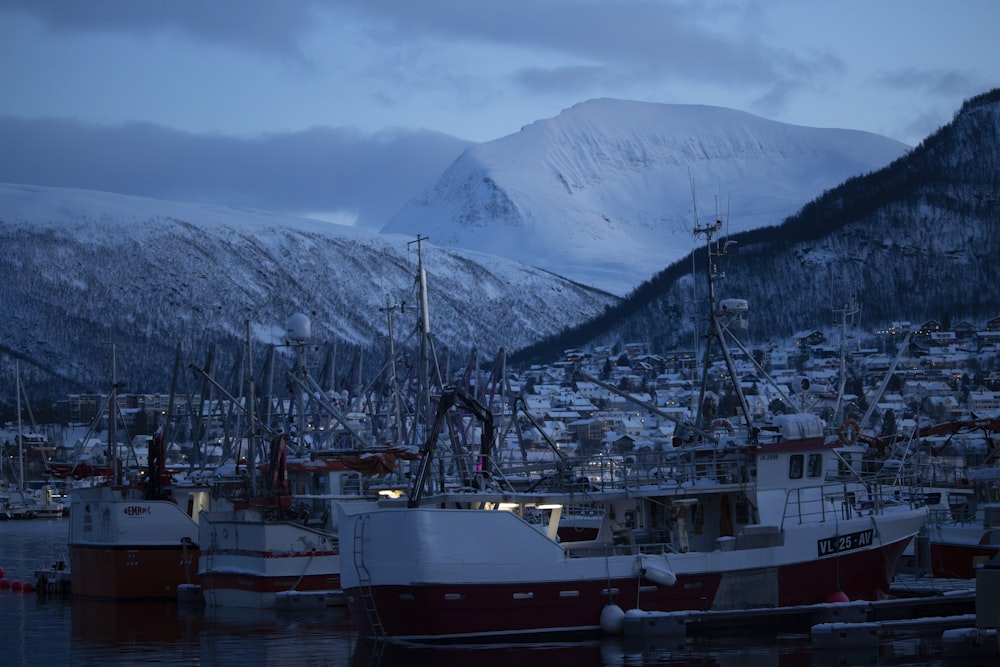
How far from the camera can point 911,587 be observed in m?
37.2

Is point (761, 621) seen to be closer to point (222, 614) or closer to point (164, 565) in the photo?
point (222, 614)

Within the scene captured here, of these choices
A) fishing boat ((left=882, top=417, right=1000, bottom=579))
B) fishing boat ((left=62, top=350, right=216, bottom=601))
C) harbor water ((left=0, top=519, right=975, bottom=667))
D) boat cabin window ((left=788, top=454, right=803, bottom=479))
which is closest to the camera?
harbor water ((left=0, top=519, right=975, bottom=667))

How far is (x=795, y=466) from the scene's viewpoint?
1353 inches

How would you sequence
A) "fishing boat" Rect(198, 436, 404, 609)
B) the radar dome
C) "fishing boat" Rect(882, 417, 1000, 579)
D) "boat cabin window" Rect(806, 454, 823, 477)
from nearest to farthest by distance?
"boat cabin window" Rect(806, 454, 823, 477), "fishing boat" Rect(882, 417, 1000, 579), "fishing boat" Rect(198, 436, 404, 609), the radar dome

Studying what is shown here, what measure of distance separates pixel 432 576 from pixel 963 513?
24.2 metres

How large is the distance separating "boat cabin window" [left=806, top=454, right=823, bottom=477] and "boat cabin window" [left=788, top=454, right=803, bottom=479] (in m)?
0.24

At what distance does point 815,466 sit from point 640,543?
14.9ft

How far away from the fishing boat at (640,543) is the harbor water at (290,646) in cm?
83

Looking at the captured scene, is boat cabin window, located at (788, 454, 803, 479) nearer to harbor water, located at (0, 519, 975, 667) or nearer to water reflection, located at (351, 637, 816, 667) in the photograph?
harbor water, located at (0, 519, 975, 667)

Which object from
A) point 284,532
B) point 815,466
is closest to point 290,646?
point 284,532

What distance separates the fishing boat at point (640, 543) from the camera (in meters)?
30.0

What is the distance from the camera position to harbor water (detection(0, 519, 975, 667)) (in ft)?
93.7

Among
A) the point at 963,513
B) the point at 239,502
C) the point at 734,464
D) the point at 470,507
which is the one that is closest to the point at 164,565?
the point at 239,502

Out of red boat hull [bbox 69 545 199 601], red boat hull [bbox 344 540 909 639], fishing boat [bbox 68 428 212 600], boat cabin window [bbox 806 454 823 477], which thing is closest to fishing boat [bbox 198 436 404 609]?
fishing boat [bbox 68 428 212 600]
